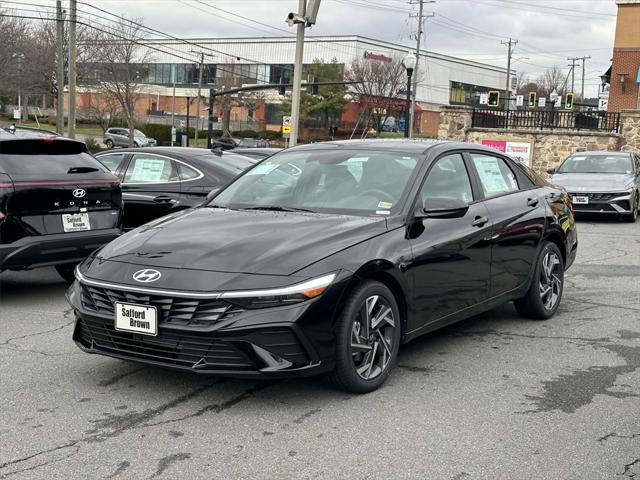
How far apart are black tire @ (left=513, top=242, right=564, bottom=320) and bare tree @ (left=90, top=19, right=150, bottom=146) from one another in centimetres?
5202

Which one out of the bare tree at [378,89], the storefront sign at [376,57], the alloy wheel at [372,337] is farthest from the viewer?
the storefront sign at [376,57]

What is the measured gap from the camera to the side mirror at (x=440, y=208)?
206 inches

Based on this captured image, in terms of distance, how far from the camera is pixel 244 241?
4.70 metres

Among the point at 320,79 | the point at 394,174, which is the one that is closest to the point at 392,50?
the point at 320,79

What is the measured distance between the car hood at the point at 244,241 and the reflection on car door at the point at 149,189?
3926mm

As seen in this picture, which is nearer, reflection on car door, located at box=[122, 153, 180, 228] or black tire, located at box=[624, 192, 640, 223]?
reflection on car door, located at box=[122, 153, 180, 228]

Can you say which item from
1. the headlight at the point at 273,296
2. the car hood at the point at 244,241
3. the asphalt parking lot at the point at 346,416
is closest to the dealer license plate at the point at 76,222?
the asphalt parking lot at the point at 346,416

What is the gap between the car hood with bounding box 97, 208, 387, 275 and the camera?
4488 mm

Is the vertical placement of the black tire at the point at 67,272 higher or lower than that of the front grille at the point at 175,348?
lower

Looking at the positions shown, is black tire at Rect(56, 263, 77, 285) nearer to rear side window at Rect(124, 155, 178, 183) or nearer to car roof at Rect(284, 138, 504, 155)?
rear side window at Rect(124, 155, 178, 183)

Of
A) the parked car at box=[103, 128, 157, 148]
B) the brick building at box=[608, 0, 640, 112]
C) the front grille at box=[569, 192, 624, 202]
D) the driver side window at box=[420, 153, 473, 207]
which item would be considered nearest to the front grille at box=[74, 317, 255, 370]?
the driver side window at box=[420, 153, 473, 207]

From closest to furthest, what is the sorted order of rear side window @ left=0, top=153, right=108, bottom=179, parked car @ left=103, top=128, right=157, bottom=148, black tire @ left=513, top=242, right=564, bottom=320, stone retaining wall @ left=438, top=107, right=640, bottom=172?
black tire @ left=513, top=242, right=564, bottom=320 < rear side window @ left=0, top=153, right=108, bottom=179 < stone retaining wall @ left=438, top=107, right=640, bottom=172 < parked car @ left=103, top=128, right=157, bottom=148

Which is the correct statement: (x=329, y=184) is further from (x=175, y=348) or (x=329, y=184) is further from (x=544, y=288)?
(x=544, y=288)

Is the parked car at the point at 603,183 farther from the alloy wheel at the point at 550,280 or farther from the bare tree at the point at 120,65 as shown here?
the bare tree at the point at 120,65
